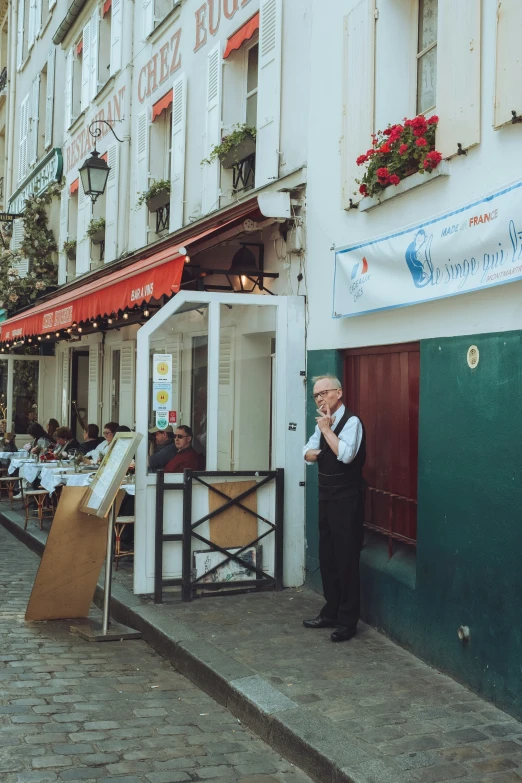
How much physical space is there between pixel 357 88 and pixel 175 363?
279 cm

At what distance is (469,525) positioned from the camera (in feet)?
17.4

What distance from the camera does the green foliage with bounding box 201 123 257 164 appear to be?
966 centimetres

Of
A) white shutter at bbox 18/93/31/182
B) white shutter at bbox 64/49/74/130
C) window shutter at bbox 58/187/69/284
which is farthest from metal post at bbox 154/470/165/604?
white shutter at bbox 18/93/31/182

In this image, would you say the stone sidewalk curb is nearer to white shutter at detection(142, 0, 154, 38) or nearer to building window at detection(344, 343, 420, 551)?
building window at detection(344, 343, 420, 551)

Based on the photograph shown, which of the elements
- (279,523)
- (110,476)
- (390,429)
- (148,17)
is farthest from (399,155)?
(148,17)

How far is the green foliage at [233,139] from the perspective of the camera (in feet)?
31.7

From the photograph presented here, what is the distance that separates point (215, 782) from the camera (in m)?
4.16

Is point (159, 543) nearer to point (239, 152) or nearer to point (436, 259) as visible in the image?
point (436, 259)

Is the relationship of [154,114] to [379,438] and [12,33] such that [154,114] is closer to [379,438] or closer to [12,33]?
[379,438]

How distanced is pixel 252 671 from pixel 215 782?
1323 millimetres

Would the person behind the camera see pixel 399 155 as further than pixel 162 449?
No

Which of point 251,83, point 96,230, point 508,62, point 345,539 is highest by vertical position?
point 251,83

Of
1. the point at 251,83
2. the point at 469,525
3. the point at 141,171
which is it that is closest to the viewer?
the point at 469,525

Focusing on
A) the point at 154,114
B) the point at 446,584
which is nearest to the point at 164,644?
the point at 446,584
